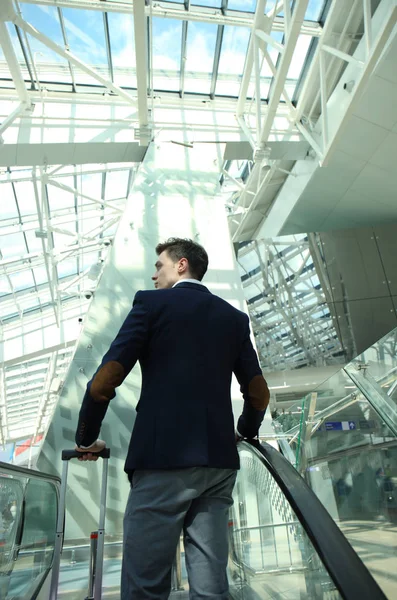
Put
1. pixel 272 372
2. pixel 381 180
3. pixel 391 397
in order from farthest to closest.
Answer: pixel 272 372, pixel 381 180, pixel 391 397

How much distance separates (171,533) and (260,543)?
1127 mm

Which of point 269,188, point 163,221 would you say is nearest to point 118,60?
point 163,221

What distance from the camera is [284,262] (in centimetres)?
1552

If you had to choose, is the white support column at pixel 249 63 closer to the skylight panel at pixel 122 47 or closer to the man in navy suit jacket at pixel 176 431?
the skylight panel at pixel 122 47

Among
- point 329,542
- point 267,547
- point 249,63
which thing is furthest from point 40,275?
point 329,542

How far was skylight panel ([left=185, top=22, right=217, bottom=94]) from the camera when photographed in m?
11.6

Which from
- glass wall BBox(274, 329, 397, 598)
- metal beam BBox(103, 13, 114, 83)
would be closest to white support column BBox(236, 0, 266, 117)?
metal beam BBox(103, 13, 114, 83)

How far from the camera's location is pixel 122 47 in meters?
11.8

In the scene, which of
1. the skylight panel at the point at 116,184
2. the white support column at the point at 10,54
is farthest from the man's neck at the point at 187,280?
the skylight panel at the point at 116,184

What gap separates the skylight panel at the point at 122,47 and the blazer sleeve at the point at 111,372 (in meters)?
11.1

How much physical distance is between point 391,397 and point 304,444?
1532 mm

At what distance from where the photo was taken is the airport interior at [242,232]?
2961 mm

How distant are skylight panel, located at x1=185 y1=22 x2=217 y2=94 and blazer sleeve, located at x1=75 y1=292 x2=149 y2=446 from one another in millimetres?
11319

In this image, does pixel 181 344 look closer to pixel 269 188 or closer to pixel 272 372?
pixel 272 372
